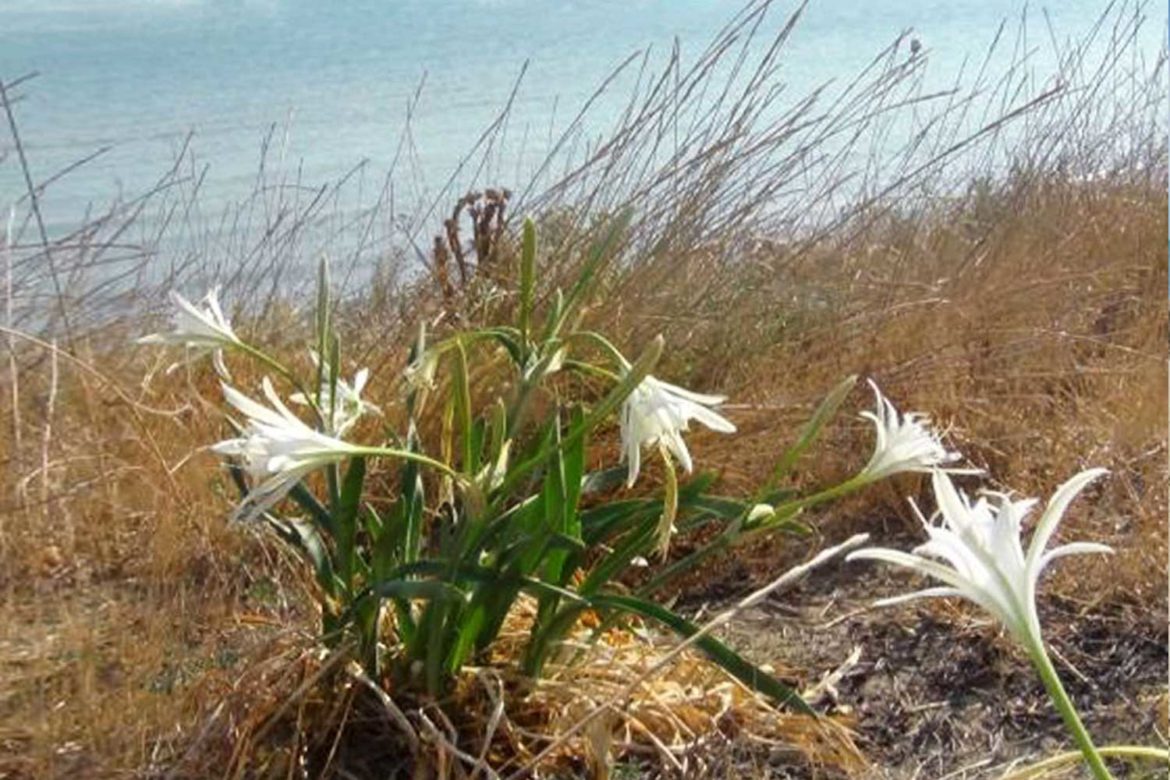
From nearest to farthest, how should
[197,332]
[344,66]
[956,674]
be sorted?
1. [197,332]
2. [956,674]
3. [344,66]

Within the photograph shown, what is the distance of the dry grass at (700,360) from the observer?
114 inches

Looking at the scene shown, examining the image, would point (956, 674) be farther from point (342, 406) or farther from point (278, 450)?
point (278, 450)

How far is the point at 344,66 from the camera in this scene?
1334 cm

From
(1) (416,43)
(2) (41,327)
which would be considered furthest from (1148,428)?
(1) (416,43)

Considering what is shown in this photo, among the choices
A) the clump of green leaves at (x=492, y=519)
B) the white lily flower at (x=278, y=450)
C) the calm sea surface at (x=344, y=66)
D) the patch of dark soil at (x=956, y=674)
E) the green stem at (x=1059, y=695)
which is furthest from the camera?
the calm sea surface at (x=344, y=66)

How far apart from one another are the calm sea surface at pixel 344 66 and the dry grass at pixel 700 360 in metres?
1.81

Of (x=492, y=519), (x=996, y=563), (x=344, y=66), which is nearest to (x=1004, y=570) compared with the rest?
(x=996, y=563)

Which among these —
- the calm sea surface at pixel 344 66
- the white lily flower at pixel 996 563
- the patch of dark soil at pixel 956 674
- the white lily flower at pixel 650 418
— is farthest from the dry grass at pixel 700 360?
the calm sea surface at pixel 344 66

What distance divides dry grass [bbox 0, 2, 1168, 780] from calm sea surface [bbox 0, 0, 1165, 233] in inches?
71.1

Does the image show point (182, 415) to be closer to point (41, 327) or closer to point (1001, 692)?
point (41, 327)

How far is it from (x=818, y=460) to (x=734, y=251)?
1.82ft

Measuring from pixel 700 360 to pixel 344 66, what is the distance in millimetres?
9844

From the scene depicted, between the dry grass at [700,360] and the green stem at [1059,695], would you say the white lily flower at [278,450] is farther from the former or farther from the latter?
the green stem at [1059,695]

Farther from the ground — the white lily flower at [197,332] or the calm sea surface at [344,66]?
the white lily flower at [197,332]
